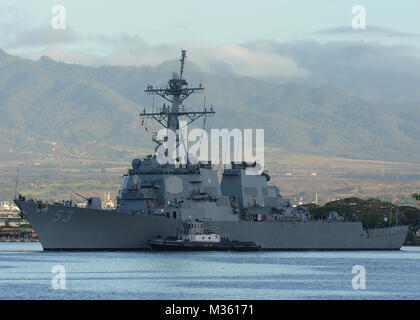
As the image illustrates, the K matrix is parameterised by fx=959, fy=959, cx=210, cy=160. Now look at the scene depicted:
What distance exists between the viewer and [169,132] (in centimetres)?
6988

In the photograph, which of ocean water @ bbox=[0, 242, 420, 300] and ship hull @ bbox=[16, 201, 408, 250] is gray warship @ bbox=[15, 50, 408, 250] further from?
ocean water @ bbox=[0, 242, 420, 300]

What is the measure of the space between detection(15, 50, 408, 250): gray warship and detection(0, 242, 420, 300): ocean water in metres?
1.67

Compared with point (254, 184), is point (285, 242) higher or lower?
lower

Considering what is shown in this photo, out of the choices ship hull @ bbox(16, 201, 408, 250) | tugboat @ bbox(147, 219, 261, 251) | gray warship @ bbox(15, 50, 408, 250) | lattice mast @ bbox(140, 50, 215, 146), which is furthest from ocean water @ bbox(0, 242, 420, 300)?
lattice mast @ bbox(140, 50, 215, 146)

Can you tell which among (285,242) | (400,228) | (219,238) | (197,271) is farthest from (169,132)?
(400,228)

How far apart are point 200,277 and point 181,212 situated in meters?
19.2

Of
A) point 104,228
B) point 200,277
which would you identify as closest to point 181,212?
point 104,228

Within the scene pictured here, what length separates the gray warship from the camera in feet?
206
